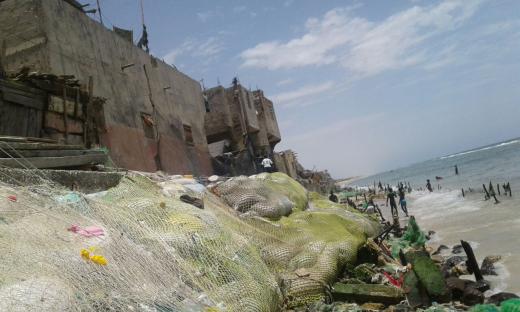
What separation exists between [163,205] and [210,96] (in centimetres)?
1382

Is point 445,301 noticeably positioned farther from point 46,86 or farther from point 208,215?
point 46,86

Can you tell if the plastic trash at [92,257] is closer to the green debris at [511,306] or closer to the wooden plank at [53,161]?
the wooden plank at [53,161]

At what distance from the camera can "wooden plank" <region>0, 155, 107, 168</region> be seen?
420cm

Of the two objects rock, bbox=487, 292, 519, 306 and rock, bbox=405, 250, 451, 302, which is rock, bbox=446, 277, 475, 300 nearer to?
rock, bbox=405, 250, 451, 302

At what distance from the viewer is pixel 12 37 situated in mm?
8078

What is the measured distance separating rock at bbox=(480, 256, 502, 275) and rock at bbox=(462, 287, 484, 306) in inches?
87.8

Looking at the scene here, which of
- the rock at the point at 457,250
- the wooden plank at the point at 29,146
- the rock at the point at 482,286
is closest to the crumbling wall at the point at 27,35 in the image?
the wooden plank at the point at 29,146

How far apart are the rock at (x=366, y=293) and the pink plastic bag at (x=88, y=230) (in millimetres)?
3161

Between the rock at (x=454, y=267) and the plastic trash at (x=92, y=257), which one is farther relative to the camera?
the rock at (x=454, y=267)

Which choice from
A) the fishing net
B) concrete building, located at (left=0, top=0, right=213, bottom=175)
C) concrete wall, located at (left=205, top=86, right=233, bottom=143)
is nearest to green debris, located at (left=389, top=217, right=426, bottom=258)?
the fishing net

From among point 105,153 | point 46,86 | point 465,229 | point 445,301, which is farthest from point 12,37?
point 465,229

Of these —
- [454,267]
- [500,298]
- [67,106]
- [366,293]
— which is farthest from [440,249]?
[67,106]

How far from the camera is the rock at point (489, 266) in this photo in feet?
25.9

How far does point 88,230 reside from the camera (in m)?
3.18
